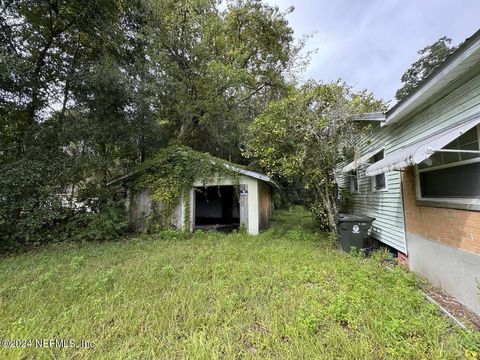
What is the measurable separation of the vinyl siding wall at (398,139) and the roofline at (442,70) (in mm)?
336

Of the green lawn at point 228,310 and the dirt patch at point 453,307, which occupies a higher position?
the green lawn at point 228,310

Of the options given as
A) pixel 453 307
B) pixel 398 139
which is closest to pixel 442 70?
pixel 398 139

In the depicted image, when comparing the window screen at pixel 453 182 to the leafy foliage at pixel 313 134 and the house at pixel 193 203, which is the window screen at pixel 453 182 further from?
the house at pixel 193 203

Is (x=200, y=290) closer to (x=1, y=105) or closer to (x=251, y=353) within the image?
(x=251, y=353)

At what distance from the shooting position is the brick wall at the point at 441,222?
3324 millimetres

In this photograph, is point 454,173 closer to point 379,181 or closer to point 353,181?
point 379,181

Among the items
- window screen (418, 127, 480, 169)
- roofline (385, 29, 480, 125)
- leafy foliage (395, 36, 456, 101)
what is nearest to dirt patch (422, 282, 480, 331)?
window screen (418, 127, 480, 169)

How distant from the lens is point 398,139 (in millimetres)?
5570

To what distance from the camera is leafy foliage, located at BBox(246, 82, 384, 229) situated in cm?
757

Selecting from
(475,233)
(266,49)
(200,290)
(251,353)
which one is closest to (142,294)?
(200,290)

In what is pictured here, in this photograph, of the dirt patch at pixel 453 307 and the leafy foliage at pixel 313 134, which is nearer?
the dirt patch at pixel 453 307

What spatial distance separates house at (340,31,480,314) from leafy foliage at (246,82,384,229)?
1.64 meters

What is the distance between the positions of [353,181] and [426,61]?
3133 centimetres

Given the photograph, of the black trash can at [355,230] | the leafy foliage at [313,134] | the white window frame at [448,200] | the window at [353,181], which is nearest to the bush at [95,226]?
the leafy foliage at [313,134]
